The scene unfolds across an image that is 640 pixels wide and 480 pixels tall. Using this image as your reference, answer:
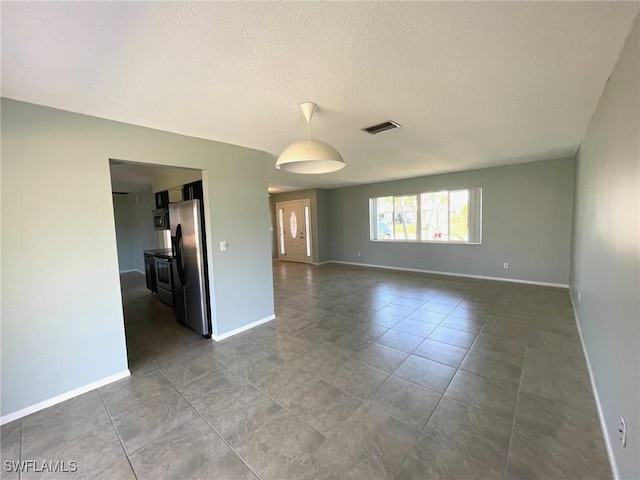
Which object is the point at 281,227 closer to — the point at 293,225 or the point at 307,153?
the point at 293,225

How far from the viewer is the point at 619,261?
152 cm

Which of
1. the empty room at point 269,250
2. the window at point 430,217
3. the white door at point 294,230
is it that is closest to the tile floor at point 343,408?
the empty room at point 269,250

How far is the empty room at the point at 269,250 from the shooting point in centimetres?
135

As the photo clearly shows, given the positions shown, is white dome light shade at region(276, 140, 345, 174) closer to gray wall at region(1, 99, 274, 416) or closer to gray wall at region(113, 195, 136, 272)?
gray wall at region(1, 99, 274, 416)

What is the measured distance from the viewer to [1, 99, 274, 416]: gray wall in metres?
1.99

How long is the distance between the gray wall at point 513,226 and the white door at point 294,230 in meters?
2.75

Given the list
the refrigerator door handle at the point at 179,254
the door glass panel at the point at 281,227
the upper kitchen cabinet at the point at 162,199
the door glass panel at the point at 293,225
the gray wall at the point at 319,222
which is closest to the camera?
the refrigerator door handle at the point at 179,254

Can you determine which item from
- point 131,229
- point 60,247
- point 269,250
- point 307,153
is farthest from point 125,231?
point 307,153

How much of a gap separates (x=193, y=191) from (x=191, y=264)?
3.12ft

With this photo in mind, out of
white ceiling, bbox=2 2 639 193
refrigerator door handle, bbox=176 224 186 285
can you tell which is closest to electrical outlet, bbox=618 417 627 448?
white ceiling, bbox=2 2 639 193

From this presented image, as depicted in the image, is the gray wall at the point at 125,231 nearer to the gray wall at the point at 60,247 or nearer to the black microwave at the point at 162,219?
the black microwave at the point at 162,219

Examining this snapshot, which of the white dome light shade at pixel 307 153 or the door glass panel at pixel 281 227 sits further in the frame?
the door glass panel at pixel 281 227

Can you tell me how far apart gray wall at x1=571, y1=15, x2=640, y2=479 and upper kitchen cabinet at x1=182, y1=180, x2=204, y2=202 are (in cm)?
360

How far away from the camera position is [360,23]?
1.28 m
